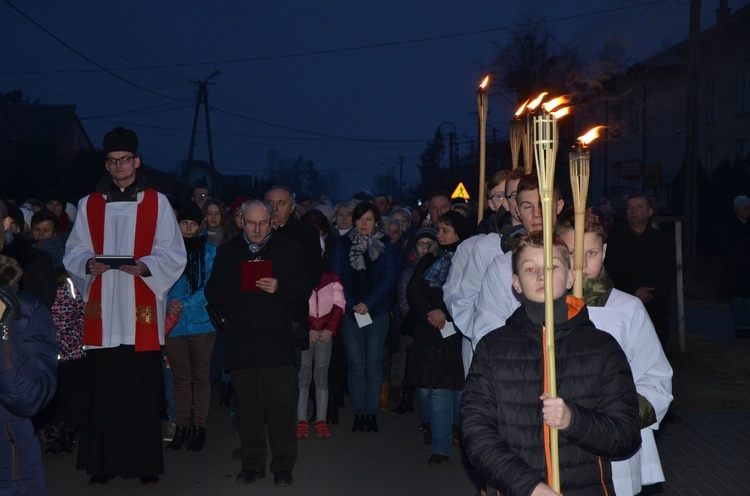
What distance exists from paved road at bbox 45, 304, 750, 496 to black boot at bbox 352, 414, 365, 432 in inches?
3.6

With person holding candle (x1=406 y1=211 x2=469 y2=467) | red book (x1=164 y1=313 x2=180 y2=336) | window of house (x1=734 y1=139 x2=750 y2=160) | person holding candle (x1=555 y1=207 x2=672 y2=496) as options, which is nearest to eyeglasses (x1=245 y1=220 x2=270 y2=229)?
red book (x1=164 y1=313 x2=180 y2=336)

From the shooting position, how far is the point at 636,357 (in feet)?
15.1

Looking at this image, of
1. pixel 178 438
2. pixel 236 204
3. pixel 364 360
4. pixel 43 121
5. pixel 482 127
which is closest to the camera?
pixel 482 127

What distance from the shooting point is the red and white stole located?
295 inches

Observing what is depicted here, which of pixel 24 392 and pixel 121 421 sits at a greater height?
pixel 24 392

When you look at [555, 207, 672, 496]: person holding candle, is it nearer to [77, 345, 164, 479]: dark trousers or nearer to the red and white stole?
the red and white stole

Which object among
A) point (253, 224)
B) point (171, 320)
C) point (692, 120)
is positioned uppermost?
point (692, 120)

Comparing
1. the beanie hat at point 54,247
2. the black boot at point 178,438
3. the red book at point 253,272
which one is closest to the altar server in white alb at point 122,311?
the red book at point 253,272

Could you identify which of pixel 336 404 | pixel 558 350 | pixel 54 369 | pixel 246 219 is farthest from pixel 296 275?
pixel 558 350

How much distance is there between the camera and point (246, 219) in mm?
7801

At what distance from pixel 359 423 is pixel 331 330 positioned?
36.9 inches

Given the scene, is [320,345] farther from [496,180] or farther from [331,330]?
[496,180]

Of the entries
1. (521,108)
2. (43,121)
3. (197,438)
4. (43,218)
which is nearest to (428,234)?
(197,438)

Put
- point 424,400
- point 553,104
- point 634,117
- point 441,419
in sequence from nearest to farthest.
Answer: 1. point 553,104
2. point 441,419
3. point 424,400
4. point 634,117
